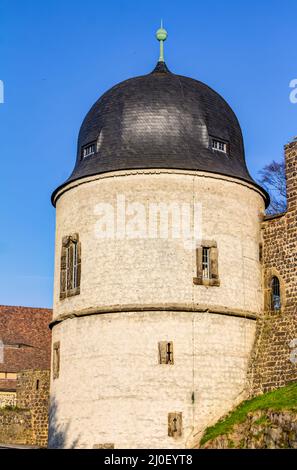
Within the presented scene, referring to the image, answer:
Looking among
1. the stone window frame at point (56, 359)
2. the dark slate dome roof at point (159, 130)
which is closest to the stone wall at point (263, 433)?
the stone window frame at point (56, 359)

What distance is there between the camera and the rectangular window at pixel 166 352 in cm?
2419

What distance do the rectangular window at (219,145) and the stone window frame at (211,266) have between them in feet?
10.5

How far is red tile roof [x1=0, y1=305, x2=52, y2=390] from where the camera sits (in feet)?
135

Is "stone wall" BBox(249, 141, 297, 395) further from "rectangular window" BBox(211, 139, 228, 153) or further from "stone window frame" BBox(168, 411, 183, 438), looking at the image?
"stone window frame" BBox(168, 411, 183, 438)

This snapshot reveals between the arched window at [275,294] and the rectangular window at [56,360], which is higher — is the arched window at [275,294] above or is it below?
above

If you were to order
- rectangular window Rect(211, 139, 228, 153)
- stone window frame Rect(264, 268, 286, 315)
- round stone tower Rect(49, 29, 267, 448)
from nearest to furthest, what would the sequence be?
round stone tower Rect(49, 29, 267, 448)
stone window frame Rect(264, 268, 286, 315)
rectangular window Rect(211, 139, 228, 153)

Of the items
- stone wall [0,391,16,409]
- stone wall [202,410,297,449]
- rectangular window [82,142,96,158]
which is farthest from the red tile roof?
stone wall [202,410,297,449]

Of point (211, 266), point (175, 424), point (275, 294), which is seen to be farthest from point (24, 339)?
point (175, 424)

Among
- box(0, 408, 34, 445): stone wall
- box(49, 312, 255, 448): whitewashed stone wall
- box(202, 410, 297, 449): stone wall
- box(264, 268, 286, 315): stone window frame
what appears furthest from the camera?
box(0, 408, 34, 445): stone wall

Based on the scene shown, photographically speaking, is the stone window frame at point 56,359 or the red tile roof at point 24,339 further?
the red tile roof at point 24,339

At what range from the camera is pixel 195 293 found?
81.6 feet

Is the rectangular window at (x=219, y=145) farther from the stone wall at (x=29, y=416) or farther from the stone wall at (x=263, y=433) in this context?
the stone wall at (x=29, y=416)
